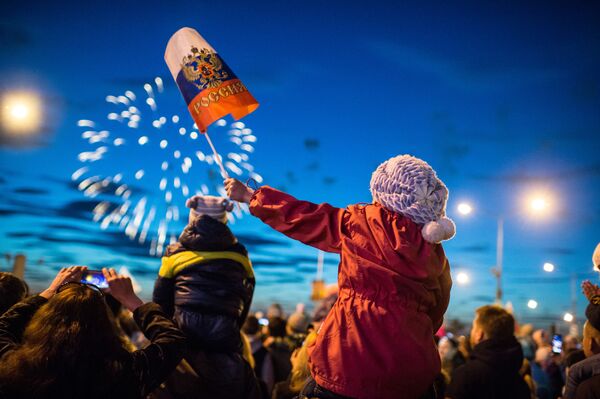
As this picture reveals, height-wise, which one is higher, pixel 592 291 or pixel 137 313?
pixel 592 291

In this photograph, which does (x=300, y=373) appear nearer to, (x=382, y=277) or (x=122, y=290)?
(x=122, y=290)

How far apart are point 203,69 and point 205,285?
190 cm

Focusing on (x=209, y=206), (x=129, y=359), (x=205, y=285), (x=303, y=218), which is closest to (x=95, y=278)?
(x=129, y=359)

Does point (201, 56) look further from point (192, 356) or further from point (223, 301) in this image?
point (192, 356)

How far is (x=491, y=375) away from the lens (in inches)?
207

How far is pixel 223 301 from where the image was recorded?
14.9 ft

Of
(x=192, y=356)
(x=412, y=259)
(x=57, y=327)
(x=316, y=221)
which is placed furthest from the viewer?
(x=192, y=356)

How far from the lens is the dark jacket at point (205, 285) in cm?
441

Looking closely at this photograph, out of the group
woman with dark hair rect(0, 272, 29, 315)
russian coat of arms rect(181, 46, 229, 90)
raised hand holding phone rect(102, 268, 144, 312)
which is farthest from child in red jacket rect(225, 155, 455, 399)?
woman with dark hair rect(0, 272, 29, 315)

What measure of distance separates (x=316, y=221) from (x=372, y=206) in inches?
14.7

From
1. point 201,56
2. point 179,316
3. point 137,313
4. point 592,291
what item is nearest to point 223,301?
point 179,316

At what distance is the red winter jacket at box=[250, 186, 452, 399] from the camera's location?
2.98 meters

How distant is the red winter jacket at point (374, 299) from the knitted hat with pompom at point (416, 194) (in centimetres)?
7

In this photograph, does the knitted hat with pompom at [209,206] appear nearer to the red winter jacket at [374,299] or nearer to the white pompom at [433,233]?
the red winter jacket at [374,299]
